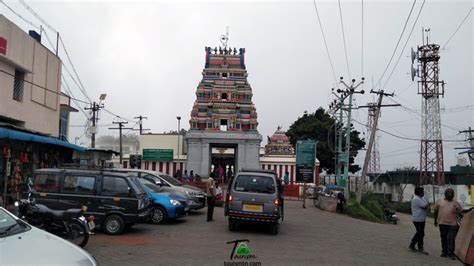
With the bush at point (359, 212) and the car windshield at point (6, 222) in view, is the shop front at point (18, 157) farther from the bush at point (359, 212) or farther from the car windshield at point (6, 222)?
the bush at point (359, 212)

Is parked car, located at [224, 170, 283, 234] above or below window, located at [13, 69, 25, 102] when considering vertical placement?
below

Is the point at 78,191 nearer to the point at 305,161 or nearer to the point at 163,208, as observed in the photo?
the point at 163,208

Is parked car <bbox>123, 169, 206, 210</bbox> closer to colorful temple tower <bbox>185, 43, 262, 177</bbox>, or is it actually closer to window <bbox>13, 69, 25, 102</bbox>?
window <bbox>13, 69, 25, 102</bbox>

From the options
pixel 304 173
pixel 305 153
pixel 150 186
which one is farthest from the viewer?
pixel 305 153

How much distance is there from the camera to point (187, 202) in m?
14.9

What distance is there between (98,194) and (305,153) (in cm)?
1844

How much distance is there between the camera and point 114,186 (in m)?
11.3

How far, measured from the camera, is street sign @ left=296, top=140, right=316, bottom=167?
27406 millimetres

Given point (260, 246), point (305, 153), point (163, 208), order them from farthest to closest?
point (305, 153) → point (163, 208) → point (260, 246)

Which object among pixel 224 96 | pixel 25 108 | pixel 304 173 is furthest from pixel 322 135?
pixel 25 108

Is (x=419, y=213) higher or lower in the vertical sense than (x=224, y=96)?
lower

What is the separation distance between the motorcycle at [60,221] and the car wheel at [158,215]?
4.26 meters

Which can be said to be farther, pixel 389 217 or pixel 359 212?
pixel 389 217

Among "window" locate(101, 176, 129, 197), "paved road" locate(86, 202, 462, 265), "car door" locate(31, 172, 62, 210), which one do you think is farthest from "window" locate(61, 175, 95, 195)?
"paved road" locate(86, 202, 462, 265)
